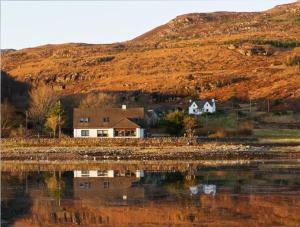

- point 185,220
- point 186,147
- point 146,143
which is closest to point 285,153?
point 186,147

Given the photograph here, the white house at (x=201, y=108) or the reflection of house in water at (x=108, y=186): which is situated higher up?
the white house at (x=201, y=108)

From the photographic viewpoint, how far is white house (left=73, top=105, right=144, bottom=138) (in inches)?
3068

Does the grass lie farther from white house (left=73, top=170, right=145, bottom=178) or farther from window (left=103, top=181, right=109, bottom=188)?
window (left=103, top=181, right=109, bottom=188)

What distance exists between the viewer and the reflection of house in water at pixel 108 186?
35344 mm

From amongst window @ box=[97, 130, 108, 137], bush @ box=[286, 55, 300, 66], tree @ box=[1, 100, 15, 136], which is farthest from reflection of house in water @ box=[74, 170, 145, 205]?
bush @ box=[286, 55, 300, 66]

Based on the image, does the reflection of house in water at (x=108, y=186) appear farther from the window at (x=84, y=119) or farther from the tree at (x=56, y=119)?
the tree at (x=56, y=119)

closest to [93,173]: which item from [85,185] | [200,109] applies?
[85,185]

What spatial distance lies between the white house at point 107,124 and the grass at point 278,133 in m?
15.9

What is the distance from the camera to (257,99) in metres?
151

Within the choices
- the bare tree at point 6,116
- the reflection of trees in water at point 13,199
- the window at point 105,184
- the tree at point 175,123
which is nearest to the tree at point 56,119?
the bare tree at point 6,116

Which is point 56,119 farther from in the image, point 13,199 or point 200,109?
point 200,109

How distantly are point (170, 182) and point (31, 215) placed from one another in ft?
45.6

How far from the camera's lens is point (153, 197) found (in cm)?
3584

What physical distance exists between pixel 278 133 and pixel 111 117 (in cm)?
2261
